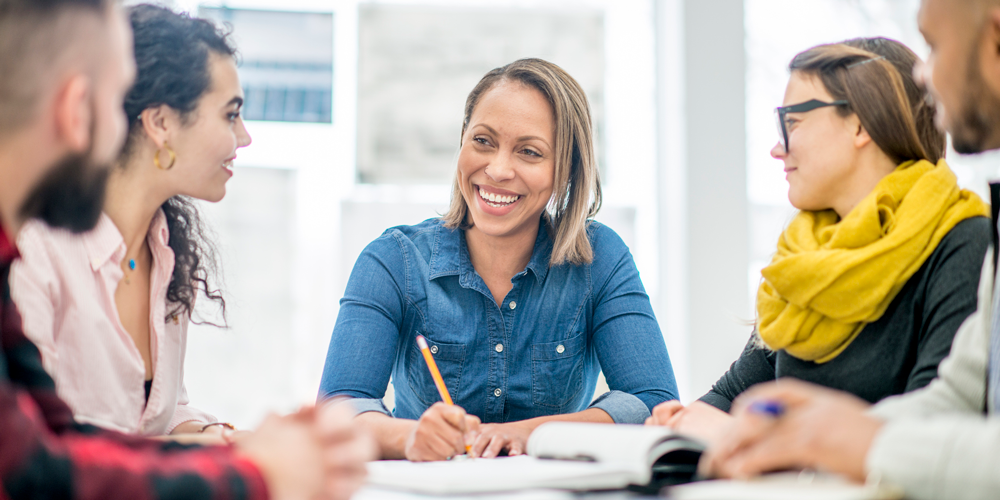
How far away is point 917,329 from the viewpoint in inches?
46.9

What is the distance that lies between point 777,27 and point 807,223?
88.4 inches

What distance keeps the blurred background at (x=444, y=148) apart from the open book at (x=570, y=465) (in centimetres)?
199

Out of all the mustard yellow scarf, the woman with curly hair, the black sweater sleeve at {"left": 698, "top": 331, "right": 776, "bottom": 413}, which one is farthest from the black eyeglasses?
the woman with curly hair

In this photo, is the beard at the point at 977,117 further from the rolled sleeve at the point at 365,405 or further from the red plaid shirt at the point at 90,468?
the rolled sleeve at the point at 365,405

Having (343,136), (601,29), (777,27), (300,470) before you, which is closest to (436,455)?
(300,470)

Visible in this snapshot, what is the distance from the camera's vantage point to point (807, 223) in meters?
1.44

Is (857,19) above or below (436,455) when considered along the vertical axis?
A: above

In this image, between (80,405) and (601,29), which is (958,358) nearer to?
(80,405)

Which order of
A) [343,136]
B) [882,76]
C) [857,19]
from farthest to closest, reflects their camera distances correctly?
1. [857,19]
2. [343,136]
3. [882,76]

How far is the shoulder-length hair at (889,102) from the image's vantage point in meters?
1.34

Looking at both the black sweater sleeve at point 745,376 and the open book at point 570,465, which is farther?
the black sweater sleeve at point 745,376

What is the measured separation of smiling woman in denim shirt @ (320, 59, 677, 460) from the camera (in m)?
→ 1.65

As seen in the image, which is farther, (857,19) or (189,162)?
(857,19)

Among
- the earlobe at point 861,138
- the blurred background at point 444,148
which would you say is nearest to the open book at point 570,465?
the earlobe at point 861,138
